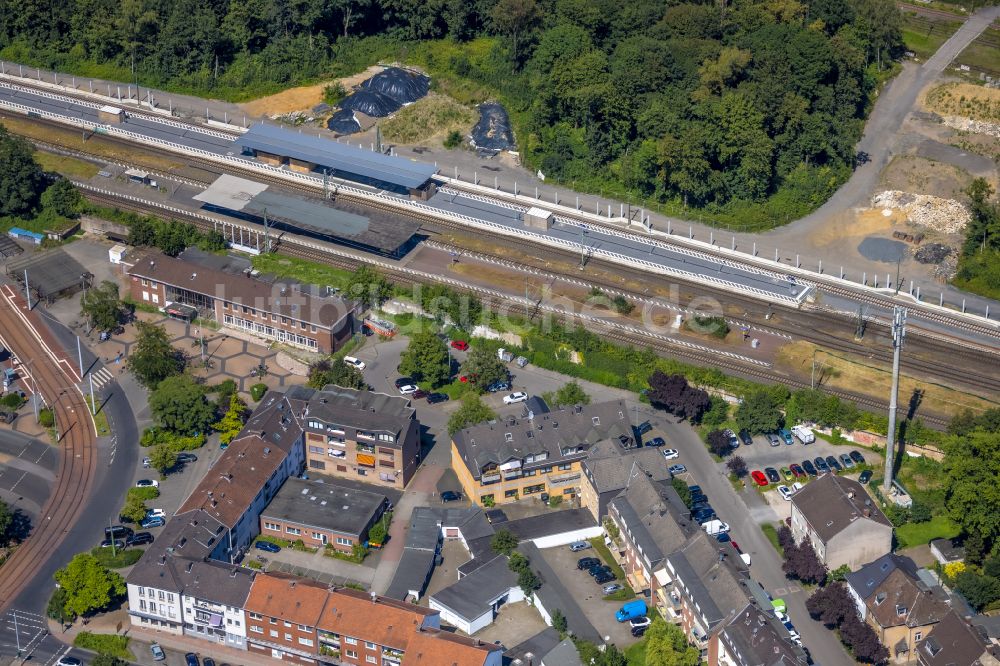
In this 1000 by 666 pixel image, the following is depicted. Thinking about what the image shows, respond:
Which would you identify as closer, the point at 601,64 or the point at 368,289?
the point at 368,289

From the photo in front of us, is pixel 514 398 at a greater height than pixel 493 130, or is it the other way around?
pixel 493 130

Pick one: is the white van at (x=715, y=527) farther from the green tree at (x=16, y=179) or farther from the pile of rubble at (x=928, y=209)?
the green tree at (x=16, y=179)

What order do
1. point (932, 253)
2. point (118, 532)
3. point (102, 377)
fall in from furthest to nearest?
point (932, 253), point (102, 377), point (118, 532)

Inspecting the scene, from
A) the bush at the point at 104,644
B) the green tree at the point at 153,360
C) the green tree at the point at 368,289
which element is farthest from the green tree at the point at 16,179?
the bush at the point at 104,644

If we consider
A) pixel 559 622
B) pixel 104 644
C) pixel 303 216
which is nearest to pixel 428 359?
pixel 303 216

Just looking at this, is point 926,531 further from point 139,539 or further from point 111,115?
point 111,115

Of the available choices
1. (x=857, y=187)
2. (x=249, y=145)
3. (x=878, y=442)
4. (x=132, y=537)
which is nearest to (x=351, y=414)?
(x=132, y=537)

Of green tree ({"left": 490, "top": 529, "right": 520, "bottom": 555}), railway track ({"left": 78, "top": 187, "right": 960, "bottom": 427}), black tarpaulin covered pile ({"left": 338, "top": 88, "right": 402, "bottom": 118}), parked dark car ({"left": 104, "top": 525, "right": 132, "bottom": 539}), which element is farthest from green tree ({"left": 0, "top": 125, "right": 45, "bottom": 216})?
green tree ({"left": 490, "top": 529, "right": 520, "bottom": 555})
